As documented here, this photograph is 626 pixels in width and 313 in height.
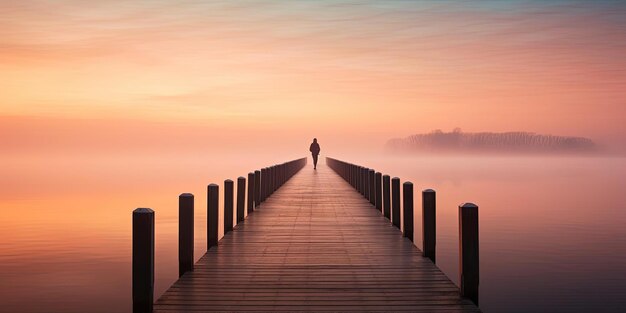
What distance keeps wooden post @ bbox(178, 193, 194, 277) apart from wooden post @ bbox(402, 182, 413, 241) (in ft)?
15.8

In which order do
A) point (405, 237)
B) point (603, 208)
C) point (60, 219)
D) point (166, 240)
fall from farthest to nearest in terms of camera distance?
point (603, 208) < point (60, 219) < point (166, 240) < point (405, 237)

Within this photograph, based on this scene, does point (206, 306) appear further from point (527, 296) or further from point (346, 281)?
point (527, 296)

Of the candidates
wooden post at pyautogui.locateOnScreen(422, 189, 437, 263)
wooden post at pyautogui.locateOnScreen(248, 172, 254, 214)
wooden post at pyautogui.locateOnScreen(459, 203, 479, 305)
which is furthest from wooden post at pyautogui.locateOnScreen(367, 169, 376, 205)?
wooden post at pyautogui.locateOnScreen(459, 203, 479, 305)

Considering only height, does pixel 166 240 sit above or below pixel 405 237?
below

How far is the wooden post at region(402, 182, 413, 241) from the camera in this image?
12.2 m

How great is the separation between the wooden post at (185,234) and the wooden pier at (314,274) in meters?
0.24

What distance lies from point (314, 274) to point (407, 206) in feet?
13.6

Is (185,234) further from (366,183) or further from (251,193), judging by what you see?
(366,183)

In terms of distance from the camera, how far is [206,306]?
701 centimetres

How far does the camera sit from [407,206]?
12406 mm

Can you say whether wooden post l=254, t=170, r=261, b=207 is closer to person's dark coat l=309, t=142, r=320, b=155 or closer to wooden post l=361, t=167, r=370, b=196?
wooden post l=361, t=167, r=370, b=196

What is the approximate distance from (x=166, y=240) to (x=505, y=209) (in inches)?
1085

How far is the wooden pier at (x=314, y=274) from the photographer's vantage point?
23.5 feet

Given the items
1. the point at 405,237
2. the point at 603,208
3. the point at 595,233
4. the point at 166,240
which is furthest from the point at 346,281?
the point at 603,208
